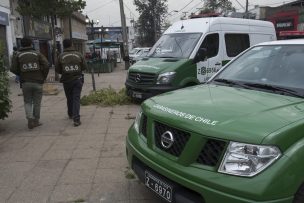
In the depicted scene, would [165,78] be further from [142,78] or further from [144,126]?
[144,126]

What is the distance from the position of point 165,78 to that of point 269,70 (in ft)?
17.0

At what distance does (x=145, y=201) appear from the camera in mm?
4453

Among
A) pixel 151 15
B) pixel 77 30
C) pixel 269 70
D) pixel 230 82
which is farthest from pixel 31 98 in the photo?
pixel 151 15

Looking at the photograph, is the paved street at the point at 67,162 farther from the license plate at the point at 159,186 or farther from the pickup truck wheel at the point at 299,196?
the pickup truck wheel at the point at 299,196

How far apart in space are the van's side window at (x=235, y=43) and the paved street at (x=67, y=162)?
12.1 ft

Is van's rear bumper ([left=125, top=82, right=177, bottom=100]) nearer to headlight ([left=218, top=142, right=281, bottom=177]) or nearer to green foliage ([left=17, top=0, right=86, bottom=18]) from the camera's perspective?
headlight ([left=218, top=142, right=281, bottom=177])

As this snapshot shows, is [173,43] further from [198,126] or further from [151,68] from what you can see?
[198,126]

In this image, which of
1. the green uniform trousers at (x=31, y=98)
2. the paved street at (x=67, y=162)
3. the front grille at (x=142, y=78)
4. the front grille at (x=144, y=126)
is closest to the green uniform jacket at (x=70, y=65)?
the green uniform trousers at (x=31, y=98)

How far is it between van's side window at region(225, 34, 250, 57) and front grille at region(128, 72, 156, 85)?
253 centimetres

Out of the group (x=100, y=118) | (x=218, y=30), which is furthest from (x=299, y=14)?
(x=100, y=118)

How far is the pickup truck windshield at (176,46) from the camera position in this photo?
10445 millimetres

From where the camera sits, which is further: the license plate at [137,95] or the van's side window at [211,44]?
the van's side window at [211,44]

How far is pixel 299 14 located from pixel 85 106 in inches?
1319

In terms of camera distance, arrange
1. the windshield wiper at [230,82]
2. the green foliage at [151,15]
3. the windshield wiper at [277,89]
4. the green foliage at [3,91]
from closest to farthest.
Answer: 1. the windshield wiper at [277,89]
2. the windshield wiper at [230,82]
3. the green foliage at [3,91]
4. the green foliage at [151,15]
